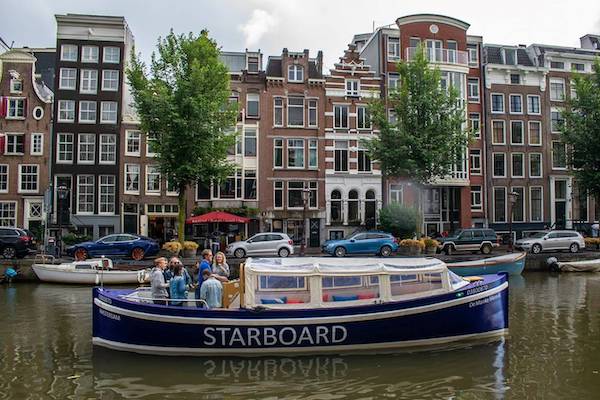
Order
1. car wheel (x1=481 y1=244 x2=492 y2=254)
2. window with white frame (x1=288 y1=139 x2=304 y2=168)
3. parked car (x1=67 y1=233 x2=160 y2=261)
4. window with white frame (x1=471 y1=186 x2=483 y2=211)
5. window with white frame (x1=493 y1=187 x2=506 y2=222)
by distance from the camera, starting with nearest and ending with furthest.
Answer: parked car (x1=67 y1=233 x2=160 y2=261) < car wheel (x1=481 y1=244 x2=492 y2=254) < window with white frame (x1=288 y1=139 x2=304 y2=168) < window with white frame (x1=471 y1=186 x2=483 y2=211) < window with white frame (x1=493 y1=187 x2=506 y2=222)

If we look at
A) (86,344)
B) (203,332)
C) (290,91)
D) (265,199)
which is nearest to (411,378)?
(203,332)

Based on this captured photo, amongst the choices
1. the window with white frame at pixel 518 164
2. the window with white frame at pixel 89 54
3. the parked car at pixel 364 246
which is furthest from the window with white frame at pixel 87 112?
the window with white frame at pixel 518 164

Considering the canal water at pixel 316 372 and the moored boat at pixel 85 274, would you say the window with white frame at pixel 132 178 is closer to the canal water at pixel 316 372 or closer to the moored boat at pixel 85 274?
the moored boat at pixel 85 274

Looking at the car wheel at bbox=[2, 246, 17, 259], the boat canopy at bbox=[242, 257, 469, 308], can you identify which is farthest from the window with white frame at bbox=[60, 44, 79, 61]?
the boat canopy at bbox=[242, 257, 469, 308]

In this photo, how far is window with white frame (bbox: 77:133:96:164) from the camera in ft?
125

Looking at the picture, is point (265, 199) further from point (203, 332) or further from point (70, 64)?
point (203, 332)

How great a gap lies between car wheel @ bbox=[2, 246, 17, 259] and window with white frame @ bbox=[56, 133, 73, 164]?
11.6 m

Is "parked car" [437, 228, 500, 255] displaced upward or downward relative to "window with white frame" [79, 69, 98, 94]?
downward

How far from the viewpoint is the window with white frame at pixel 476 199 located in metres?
42.9

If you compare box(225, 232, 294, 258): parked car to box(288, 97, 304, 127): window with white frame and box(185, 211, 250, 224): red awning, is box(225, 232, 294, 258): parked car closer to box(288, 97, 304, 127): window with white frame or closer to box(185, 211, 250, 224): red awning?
box(185, 211, 250, 224): red awning

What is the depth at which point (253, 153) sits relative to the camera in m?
39.7

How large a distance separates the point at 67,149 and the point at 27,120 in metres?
3.61

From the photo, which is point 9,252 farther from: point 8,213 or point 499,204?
point 499,204

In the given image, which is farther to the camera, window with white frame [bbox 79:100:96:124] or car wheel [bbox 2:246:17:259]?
window with white frame [bbox 79:100:96:124]
